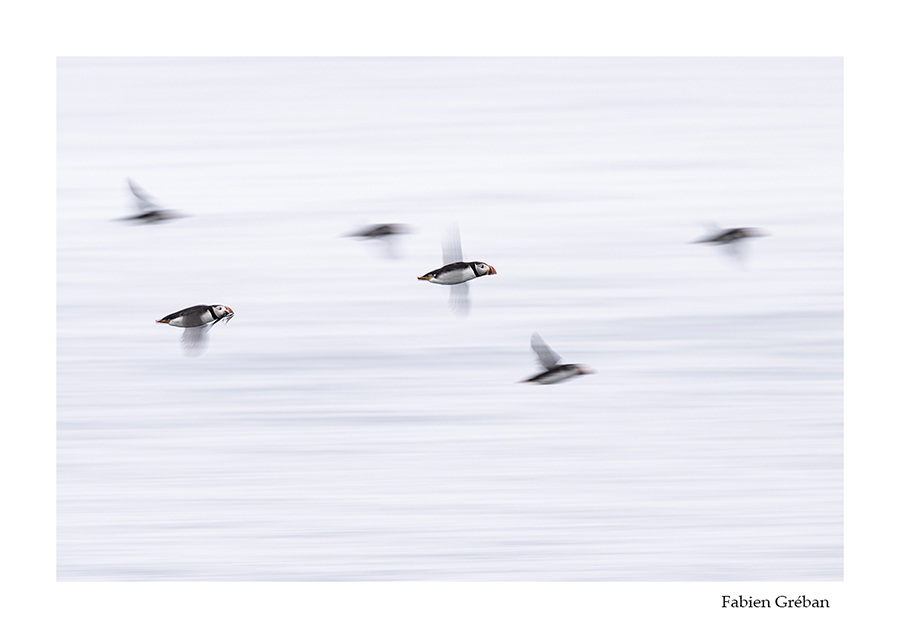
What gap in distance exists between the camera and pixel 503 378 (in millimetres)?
4352

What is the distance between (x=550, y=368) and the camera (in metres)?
4.32

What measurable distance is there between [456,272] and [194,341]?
1.28m

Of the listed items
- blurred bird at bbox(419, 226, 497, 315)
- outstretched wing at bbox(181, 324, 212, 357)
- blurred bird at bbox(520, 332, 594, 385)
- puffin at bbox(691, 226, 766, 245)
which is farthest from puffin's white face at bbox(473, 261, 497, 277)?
outstretched wing at bbox(181, 324, 212, 357)

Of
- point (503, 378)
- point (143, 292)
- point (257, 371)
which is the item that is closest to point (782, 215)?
point (503, 378)

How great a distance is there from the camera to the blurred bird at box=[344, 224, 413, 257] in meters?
4.39

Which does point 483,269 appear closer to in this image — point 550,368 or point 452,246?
point 452,246

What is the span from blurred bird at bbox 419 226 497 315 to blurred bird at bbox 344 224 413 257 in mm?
199

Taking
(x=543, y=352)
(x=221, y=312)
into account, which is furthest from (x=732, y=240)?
(x=221, y=312)

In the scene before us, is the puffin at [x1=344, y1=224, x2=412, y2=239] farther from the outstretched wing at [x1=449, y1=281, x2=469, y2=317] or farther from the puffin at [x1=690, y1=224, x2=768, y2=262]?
the puffin at [x1=690, y1=224, x2=768, y2=262]

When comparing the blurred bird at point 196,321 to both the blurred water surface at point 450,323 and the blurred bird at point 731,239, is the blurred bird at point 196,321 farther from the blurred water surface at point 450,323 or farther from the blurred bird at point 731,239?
the blurred bird at point 731,239

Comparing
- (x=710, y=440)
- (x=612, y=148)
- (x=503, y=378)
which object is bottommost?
(x=710, y=440)

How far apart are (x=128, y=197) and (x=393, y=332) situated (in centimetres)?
142

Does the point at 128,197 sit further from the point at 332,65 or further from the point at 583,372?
the point at 583,372

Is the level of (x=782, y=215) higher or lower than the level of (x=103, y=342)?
higher
